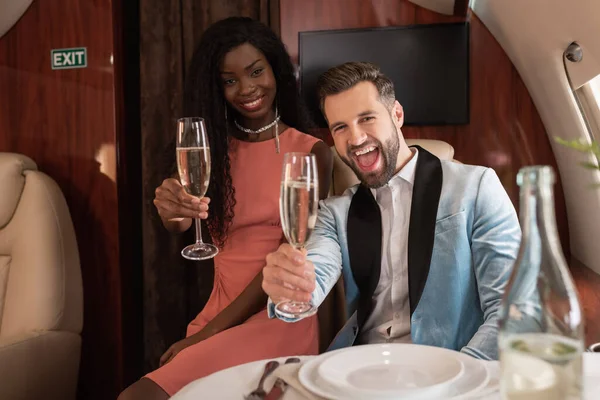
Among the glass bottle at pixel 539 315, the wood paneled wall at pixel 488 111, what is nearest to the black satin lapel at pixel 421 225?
the glass bottle at pixel 539 315

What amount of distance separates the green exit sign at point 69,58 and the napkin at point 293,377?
212 centimetres

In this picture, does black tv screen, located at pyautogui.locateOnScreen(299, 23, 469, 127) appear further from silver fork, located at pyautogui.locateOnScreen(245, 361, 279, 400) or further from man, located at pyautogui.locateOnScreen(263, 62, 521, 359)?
silver fork, located at pyautogui.locateOnScreen(245, 361, 279, 400)

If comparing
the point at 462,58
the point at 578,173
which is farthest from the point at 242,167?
the point at 578,173

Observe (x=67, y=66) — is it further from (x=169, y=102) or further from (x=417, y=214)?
(x=417, y=214)

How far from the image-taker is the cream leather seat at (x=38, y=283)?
7.75 feet

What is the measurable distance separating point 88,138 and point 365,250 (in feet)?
5.14

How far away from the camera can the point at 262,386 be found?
1.01 m

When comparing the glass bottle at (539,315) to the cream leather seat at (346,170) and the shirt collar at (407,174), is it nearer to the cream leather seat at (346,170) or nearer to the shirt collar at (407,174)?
the shirt collar at (407,174)

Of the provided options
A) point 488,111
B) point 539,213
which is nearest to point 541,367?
point 539,213

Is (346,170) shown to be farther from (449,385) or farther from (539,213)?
(539,213)

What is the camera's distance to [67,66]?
283 cm

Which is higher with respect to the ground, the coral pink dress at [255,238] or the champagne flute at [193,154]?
the champagne flute at [193,154]

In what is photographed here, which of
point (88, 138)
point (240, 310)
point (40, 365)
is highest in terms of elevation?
point (88, 138)

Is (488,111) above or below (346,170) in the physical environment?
above
